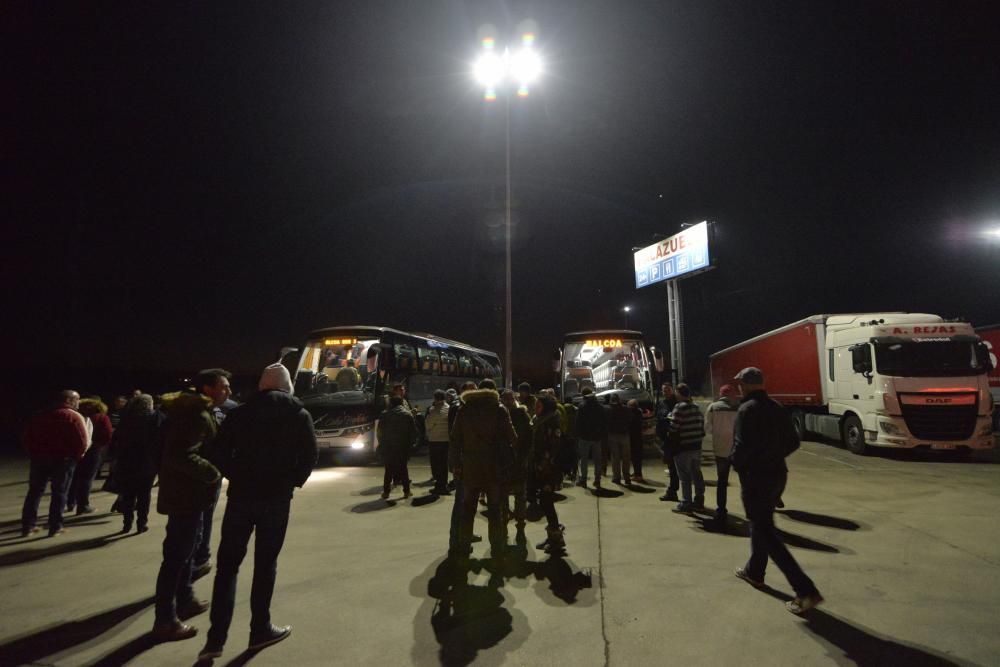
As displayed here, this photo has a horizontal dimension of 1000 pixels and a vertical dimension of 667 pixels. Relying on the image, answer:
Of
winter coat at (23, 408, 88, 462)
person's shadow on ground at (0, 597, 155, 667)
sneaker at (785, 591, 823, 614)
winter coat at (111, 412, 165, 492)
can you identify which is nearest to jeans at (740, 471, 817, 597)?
sneaker at (785, 591, 823, 614)

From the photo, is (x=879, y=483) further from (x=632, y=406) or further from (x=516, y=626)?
(x=516, y=626)

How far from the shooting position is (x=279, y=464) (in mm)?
3062

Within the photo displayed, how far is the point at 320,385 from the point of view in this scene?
1231 cm

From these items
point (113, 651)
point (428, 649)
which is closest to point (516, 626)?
point (428, 649)

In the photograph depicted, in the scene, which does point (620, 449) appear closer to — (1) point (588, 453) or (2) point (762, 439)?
(1) point (588, 453)

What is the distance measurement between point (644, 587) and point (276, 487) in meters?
3.07

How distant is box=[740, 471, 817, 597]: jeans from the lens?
11.7 feet

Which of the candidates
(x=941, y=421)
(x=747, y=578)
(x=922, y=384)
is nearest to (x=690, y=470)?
(x=747, y=578)

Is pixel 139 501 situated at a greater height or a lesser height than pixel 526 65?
lesser

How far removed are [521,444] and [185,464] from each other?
3.10m

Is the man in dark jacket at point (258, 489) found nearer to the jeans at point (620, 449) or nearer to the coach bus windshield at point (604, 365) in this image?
the jeans at point (620, 449)

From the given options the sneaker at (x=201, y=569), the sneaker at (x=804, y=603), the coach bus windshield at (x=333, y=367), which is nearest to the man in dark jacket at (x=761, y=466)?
the sneaker at (x=804, y=603)

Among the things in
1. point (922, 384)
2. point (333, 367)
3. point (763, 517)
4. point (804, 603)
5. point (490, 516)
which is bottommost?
point (804, 603)

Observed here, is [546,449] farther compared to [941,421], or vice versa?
[941,421]
